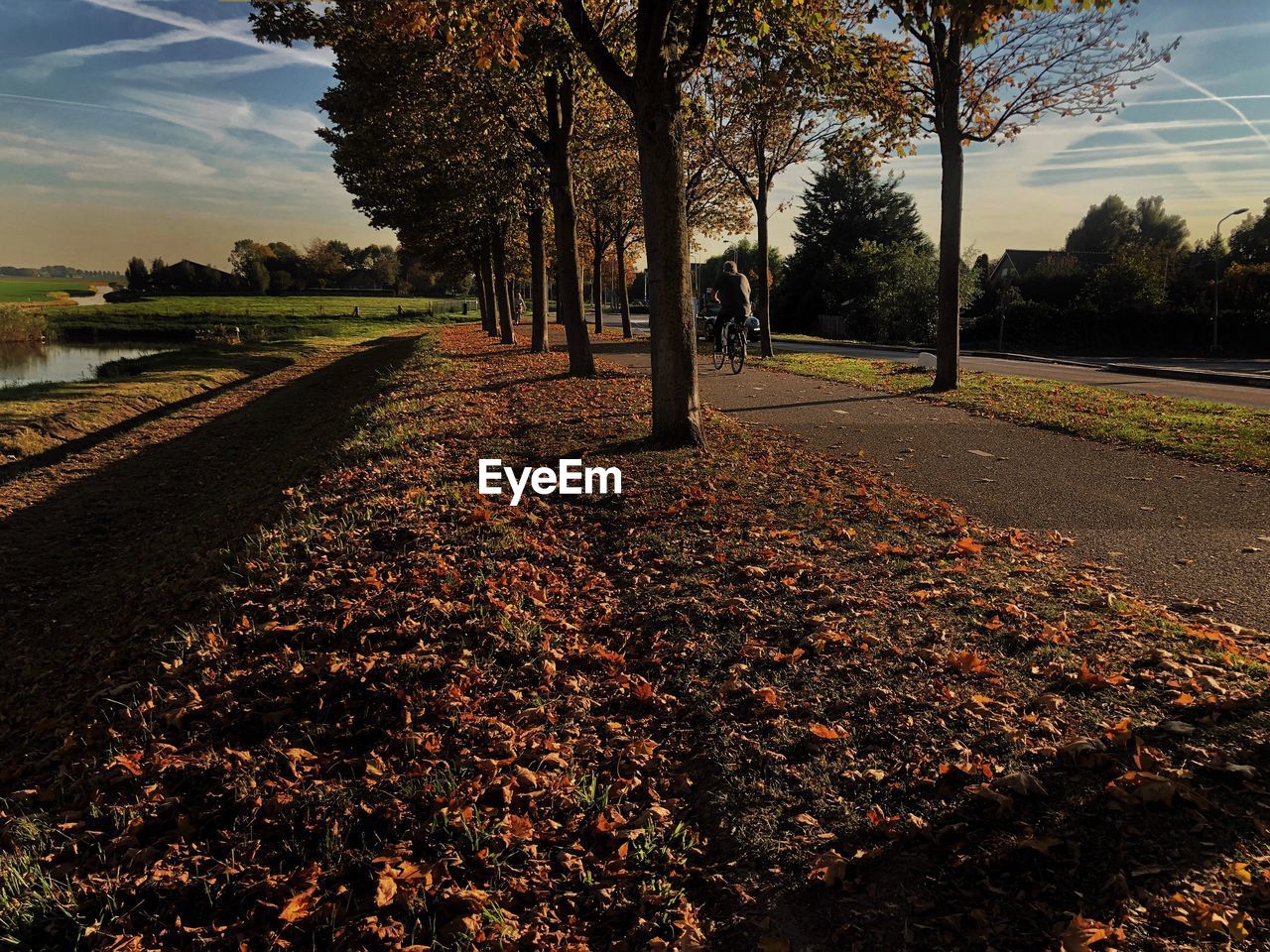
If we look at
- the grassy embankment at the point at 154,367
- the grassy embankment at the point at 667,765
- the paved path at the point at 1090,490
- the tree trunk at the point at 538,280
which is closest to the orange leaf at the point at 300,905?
the grassy embankment at the point at 667,765

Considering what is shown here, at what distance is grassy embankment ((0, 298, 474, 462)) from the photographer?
52.2 feet

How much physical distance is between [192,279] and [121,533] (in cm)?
12795

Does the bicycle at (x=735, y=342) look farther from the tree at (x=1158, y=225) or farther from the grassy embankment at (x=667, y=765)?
the tree at (x=1158, y=225)

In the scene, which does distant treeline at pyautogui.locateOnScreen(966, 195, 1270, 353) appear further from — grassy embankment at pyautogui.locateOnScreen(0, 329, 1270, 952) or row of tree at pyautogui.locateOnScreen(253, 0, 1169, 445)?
grassy embankment at pyautogui.locateOnScreen(0, 329, 1270, 952)

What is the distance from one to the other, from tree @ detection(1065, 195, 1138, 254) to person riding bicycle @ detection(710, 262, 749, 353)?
86.6 metres

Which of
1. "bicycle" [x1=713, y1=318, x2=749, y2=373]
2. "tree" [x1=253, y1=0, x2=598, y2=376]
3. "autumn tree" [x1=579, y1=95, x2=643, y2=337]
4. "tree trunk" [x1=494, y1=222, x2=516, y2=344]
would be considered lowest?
"bicycle" [x1=713, y1=318, x2=749, y2=373]

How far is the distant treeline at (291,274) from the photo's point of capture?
4540 inches

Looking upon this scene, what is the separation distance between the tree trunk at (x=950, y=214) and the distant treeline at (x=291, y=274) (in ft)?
325

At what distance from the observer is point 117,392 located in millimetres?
20312

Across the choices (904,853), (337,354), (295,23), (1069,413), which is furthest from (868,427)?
(337,354)

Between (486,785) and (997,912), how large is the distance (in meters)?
1.93

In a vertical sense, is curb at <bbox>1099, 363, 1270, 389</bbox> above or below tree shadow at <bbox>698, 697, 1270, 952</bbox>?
above

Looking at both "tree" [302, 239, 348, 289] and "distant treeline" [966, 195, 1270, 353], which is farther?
"tree" [302, 239, 348, 289]

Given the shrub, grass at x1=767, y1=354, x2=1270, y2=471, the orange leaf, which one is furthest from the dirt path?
the shrub
